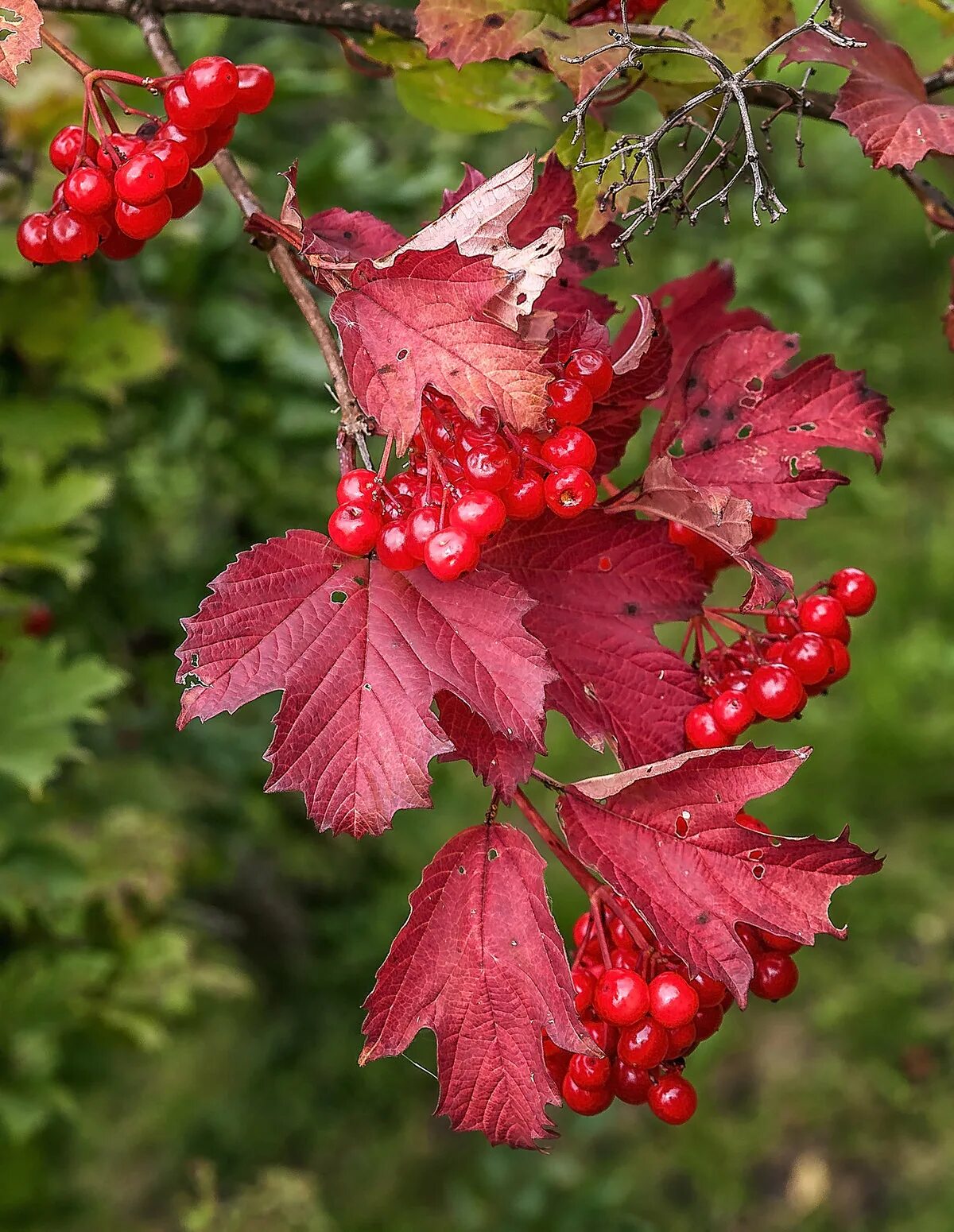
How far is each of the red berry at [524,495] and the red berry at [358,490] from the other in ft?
0.30

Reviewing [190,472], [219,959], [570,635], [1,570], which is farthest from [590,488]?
[219,959]

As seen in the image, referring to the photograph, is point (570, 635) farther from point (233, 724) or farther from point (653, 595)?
point (233, 724)

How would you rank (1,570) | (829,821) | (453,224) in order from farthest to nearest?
(829,821), (1,570), (453,224)

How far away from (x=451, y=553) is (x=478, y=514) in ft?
0.11

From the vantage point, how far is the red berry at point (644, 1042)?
0.81 m

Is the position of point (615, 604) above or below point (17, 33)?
below

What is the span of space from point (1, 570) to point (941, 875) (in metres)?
2.73

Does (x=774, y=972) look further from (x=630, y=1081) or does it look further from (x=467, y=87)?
(x=467, y=87)

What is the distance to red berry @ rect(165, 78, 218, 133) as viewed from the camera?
80 cm

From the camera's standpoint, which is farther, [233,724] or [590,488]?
[233,724]

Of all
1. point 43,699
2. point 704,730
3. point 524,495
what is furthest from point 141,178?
point 43,699

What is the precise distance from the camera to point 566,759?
383 centimetres

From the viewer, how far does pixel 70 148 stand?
85 cm

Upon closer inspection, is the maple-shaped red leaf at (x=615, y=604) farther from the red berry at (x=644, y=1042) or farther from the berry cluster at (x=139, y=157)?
the berry cluster at (x=139, y=157)
